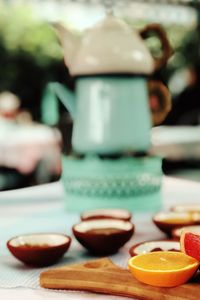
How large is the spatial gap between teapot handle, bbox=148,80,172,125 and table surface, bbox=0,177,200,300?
211 millimetres

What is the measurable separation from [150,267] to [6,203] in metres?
0.74

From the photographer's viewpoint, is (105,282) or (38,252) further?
(38,252)

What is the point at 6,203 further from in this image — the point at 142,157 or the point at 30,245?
the point at 30,245

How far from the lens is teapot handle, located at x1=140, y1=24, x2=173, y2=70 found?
4.14 feet

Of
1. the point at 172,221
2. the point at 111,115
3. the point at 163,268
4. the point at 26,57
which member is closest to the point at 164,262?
the point at 163,268

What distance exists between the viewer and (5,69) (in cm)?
1306

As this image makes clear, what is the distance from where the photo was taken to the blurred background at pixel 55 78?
2832 mm

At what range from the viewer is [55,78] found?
1327cm

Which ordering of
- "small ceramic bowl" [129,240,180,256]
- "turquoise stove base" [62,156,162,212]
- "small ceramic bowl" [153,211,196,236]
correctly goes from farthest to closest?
"turquoise stove base" [62,156,162,212] < "small ceramic bowl" [153,211,196,236] < "small ceramic bowl" [129,240,180,256]

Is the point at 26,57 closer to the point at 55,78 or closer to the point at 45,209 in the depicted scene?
the point at 55,78

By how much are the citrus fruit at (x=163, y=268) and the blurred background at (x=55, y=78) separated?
58 centimetres

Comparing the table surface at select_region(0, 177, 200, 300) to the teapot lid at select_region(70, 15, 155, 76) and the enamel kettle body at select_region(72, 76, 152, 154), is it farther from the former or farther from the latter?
the teapot lid at select_region(70, 15, 155, 76)

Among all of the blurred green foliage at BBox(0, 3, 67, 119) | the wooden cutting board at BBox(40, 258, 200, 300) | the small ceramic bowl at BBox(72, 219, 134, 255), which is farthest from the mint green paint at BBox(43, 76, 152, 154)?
the blurred green foliage at BBox(0, 3, 67, 119)

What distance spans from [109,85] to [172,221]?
1.32ft
